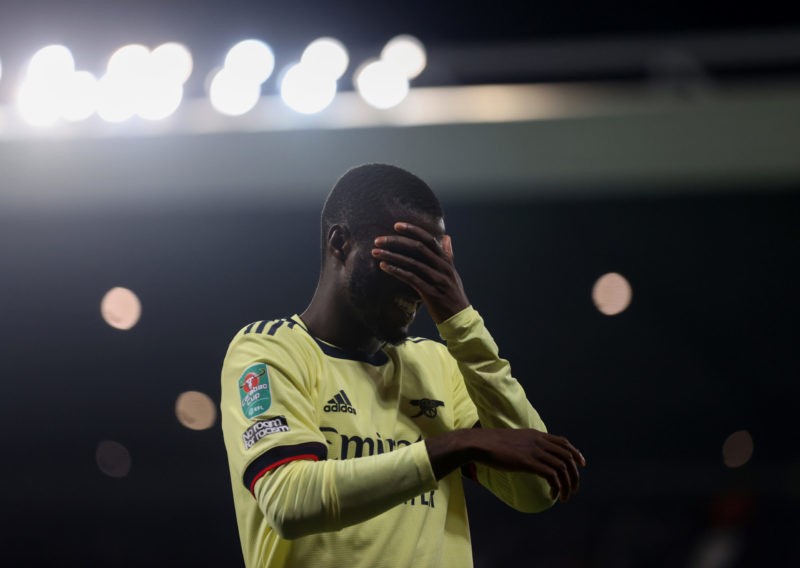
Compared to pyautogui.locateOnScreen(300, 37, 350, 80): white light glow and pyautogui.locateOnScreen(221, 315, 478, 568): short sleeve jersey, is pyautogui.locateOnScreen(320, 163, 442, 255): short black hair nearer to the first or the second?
pyautogui.locateOnScreen(221, 315, 478, 568): short sleeve jersey

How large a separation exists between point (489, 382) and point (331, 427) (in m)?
0.28

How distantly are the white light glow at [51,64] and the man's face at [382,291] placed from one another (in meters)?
5.11

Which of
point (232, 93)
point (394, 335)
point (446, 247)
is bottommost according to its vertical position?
point (394, 335)

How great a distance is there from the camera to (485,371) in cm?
168

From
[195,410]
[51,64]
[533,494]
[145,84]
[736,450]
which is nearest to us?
[533,494]

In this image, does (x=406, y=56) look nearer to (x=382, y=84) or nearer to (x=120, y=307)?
(x=382, y=84)

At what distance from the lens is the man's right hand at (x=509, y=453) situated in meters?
1.50

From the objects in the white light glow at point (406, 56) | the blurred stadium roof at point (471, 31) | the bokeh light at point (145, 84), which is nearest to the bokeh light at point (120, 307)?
the bokeh light at point (145, 84)

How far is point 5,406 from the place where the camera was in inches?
277

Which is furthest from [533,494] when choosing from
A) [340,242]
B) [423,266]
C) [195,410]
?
[195,410]

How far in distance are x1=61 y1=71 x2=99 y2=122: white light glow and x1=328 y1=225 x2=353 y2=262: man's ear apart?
4934 mm

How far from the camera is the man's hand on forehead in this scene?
5.47 ft

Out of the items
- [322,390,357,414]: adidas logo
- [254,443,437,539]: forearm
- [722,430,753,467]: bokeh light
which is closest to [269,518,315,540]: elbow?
[254,443,437,539]: forearm

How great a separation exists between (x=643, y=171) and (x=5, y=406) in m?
4.57
